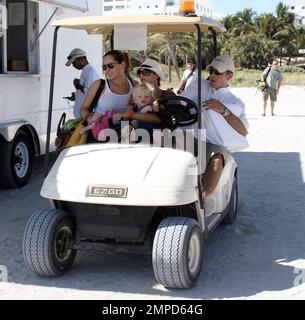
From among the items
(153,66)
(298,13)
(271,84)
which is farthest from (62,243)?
(298,13)

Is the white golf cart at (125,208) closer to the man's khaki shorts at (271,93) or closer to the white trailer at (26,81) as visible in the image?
the white trailer at (26,81)

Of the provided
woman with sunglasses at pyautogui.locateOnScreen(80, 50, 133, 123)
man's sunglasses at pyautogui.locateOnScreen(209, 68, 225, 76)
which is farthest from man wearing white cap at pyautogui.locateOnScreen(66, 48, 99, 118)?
man's sunglasses at pyautogui.locateOnScreen(209, 68, 225, 76)

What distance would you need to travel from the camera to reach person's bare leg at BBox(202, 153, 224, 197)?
438cm

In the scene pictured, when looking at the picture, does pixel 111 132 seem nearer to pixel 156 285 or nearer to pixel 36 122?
pixel 156 285

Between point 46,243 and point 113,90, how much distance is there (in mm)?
1456

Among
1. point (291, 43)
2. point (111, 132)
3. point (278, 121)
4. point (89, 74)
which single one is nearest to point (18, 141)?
point (89, 74)

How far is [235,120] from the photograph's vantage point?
14.8ft

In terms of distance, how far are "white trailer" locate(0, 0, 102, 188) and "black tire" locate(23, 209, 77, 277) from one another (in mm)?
2570

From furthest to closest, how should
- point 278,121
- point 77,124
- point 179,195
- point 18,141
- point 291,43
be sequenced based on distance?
point 291,43
point 278,121
point 18,141
point 77,124
point 179,195

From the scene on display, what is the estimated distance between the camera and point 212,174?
4.47m

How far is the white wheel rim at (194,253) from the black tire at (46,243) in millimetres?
864

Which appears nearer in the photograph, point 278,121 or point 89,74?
point 89,74

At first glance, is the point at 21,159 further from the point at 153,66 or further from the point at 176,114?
the point at 176,114

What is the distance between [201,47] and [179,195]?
1133 millimetres
